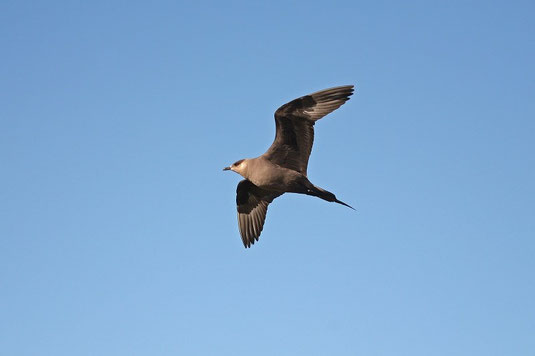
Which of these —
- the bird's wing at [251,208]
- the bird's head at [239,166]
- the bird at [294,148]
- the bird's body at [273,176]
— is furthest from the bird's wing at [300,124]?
the bird's wing at [251,208]

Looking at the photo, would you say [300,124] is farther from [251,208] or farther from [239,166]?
[251,208]

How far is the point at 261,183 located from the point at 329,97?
2.46 m

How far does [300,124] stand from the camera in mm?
15930

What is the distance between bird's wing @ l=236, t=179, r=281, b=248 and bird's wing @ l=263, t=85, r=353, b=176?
2.76m

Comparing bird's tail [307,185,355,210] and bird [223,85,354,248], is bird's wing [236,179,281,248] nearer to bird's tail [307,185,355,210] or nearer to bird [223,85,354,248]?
bird [223,85,354,248]

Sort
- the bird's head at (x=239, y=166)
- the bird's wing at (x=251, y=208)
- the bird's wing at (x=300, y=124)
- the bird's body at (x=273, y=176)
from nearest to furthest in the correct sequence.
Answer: the bird's wing at (x=300, y=124), the bird's body at (x=273, y=176), the bird's head at (x=239, y=166), the bird's wing at (x=251, y=208)

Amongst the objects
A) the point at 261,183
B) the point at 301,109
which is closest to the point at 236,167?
the point at 261,183

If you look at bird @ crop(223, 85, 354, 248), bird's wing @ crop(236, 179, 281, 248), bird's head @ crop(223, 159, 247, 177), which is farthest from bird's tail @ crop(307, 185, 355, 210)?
bird's wing @ crop(236, 179, 281, 248)

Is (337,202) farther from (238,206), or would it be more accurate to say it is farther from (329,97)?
(238,206)

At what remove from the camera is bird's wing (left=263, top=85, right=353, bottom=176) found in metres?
15.7

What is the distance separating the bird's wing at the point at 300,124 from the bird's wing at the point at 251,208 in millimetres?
2755

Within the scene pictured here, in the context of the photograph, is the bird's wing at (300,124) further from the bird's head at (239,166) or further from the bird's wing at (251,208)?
the bird's wing at (251,208)

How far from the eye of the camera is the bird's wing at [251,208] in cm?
1903

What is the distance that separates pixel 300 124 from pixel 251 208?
13.1 ft
